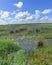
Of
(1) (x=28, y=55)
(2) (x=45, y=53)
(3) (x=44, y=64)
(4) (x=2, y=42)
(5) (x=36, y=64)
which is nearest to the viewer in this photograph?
(3) (x=44, y=64)

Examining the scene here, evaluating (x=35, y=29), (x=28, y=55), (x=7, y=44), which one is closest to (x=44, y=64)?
(x=28, y=55)

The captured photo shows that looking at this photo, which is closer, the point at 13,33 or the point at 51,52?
the point at 51,52

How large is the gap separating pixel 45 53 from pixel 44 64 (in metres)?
6.95

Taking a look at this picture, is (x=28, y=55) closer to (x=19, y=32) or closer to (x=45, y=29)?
(x=19, y=32)

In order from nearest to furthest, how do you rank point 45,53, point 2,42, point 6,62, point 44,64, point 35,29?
point 6,62
point 44,64
point 45,53
point 2,42
point 35,29

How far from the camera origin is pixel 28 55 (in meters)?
17.8

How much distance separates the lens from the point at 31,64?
1469cm

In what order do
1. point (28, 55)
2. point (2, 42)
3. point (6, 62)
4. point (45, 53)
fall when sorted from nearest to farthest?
point (6, 62) < point (28, 55) < point (45, 53) < point (2, 42)

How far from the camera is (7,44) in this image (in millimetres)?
21328

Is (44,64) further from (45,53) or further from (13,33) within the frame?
(13,33)

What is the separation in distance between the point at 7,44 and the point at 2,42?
429 millimetres

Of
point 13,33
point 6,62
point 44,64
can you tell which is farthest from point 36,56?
point 13,33

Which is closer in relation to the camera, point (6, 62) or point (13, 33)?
point (6, 62)

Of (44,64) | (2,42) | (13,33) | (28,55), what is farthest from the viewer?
(13,33)
